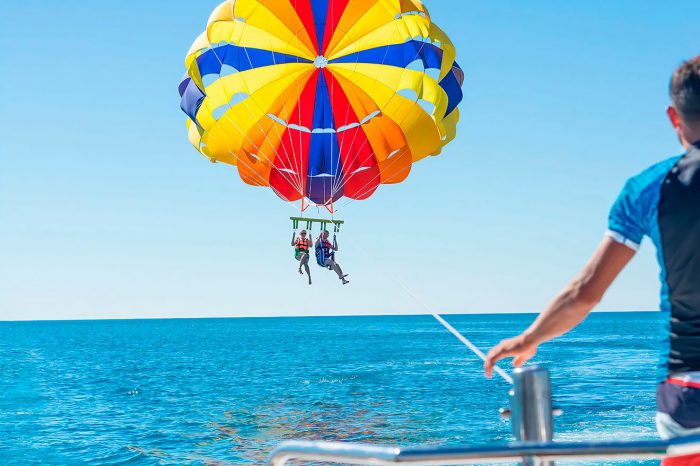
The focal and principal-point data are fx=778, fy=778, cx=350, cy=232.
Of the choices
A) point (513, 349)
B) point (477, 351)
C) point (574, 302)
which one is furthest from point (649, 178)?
point (477, 351)

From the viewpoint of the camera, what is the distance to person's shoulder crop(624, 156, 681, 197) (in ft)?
7.00

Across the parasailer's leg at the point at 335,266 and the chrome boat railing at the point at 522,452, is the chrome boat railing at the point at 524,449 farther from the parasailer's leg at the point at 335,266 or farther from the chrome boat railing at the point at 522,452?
the parasailer's leg at the point at 335,266

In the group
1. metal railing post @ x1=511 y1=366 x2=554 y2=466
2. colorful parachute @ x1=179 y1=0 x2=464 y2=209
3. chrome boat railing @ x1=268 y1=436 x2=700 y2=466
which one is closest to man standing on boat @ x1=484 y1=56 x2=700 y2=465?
metal railing post @ x1=511 y1=366 x2=554 y2=466

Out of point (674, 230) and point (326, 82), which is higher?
point (326, 82)

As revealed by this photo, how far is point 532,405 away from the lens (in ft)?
6.24

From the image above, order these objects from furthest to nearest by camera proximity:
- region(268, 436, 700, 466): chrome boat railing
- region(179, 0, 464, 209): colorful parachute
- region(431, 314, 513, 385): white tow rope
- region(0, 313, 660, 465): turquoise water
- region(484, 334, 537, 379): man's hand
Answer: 1. region(0, 313, 660, 465): turquoise water
2. region(179, 0, 464, 209): colorful parachute
3. region(431, 314, 513, 385): white tow rope
4. region(484, 334, 537, 379): man's hand
5. region(268, 436, 700, 466): chrome boat railing

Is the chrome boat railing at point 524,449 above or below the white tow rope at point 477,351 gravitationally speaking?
below

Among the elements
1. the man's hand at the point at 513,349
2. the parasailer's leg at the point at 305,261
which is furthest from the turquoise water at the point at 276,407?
→ the man's hand at the point at 513,349

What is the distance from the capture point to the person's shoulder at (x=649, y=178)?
213 centimetres

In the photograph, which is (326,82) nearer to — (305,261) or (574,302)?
(305,261)

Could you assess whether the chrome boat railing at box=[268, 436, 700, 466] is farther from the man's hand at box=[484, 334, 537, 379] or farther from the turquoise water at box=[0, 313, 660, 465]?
the turquoise water at box=[0, 313, 660, 465]

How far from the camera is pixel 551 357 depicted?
53281mm

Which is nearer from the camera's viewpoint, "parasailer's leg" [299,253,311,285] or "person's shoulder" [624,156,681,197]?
"person's shoulder" [624,156,681,197]

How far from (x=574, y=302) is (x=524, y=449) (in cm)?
56
